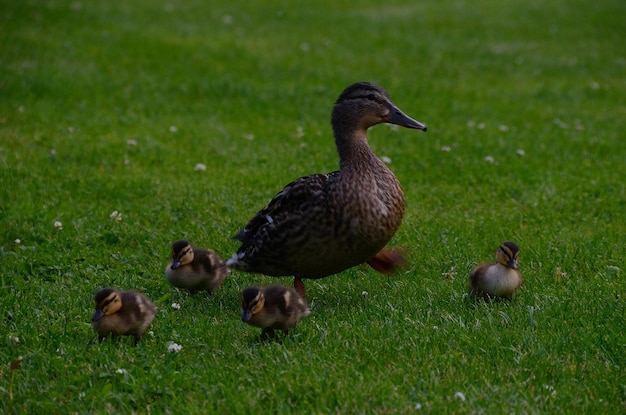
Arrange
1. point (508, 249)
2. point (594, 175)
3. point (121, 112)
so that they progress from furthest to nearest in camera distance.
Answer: point (121, 112), point (594, 175), point (508, 249)

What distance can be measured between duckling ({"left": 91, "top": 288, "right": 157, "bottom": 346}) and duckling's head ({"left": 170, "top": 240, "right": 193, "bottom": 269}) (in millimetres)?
824

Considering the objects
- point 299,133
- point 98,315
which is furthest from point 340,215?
point 299,133

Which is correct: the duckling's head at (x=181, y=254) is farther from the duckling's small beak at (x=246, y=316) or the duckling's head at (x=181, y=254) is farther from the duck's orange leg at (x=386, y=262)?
the duck's orange leg at (x=386, y=262)

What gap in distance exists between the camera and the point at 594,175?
32.7 feet

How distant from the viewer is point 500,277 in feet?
20.6

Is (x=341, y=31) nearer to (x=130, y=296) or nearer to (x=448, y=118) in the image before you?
(x=448, y=118)

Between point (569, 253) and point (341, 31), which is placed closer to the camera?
point (569, 253)

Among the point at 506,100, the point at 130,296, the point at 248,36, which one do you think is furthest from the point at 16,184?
the point at 248,36

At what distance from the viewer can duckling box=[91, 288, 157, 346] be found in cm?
573

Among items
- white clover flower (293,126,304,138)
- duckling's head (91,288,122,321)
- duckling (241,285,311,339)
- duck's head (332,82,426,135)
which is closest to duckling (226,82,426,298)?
duck's head (332,82,426,135)

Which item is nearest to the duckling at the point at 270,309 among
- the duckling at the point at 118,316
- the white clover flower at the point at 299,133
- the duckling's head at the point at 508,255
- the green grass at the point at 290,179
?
the green grass at the point at 290,179

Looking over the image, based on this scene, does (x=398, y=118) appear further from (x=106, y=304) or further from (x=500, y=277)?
(x=106, y=304)

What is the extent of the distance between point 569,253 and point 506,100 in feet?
21.3

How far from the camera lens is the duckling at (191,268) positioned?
667 cm
